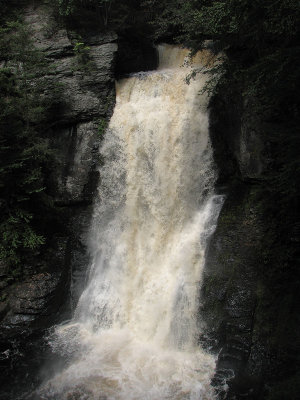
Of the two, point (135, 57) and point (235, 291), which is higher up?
point (135, 57)

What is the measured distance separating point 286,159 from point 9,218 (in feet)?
23.9

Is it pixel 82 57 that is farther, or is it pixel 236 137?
pixel 82 57

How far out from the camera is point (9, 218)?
30.5 ft

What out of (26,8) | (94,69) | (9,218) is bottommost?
(9,218)

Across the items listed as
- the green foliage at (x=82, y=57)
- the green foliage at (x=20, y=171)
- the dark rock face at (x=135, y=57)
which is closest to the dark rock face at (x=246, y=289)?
the green foliage at (x=20, y=171)

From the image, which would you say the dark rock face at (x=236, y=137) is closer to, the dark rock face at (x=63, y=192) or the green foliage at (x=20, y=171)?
the dark rock face at (x=63, y=192)

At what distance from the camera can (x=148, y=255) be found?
30.7 feet

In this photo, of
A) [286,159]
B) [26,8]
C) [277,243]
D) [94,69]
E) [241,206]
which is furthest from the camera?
[26,8]

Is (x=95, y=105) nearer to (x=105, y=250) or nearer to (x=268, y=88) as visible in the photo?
(x=105, y=250)

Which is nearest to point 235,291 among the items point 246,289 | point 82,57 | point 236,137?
point 246,289

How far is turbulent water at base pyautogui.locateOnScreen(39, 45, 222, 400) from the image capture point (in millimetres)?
6945

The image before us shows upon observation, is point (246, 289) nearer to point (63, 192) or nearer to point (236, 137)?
point (236, 137)

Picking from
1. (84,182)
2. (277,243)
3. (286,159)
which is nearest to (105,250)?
(84,182)

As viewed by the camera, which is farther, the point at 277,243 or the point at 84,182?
the point at 84,182
